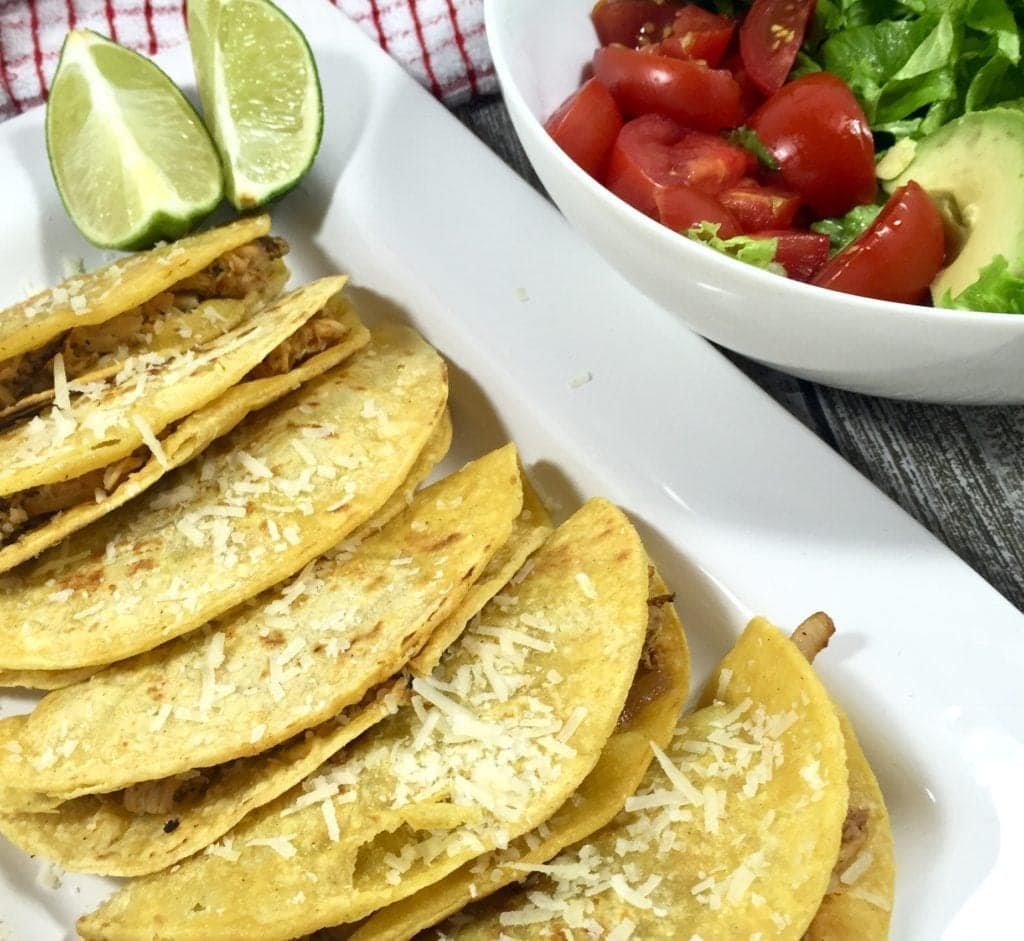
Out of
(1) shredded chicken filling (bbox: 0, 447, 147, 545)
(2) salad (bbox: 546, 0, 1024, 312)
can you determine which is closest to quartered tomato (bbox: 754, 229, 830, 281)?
(2) salad (bbox: 546, 0, 1024, 312)

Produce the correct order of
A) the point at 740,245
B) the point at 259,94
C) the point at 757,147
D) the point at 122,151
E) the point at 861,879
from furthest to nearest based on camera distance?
the point at 259,94 < the point at 122,151 < the point at 757,147 < the point at 740,245 < the point at 861,879

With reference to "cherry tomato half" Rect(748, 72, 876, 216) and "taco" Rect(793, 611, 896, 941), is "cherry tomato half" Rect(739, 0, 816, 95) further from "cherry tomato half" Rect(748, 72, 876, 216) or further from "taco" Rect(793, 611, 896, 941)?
"taco" Rect(793, 611, 896, 941)

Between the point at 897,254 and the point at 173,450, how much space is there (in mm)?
1366

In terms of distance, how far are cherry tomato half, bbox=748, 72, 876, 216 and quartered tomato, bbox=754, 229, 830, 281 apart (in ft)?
0.54

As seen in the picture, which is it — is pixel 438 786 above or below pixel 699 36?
below

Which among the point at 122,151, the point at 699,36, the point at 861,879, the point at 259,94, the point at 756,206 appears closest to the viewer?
the point at 861,879

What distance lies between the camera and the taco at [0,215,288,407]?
2.26 metres

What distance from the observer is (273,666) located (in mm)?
1915

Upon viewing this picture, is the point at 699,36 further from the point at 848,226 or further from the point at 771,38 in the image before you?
the point at 848,226

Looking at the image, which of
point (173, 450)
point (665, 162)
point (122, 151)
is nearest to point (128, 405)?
point (173, 450)

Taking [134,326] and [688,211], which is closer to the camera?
[688,211]

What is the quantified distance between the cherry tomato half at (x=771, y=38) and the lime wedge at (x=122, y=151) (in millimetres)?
1300

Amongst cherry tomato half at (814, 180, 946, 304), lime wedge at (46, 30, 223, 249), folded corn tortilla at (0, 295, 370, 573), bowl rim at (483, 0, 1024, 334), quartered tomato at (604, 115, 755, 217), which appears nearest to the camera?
bowl rim at (483, 0, 1024, 334)

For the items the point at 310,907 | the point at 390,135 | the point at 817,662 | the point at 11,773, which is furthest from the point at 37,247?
the point at 817,662
